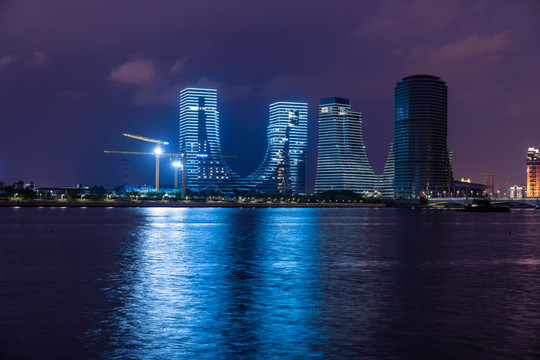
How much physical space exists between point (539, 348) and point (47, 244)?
59310 millimetres

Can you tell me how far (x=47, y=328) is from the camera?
22547mm

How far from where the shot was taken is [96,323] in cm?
2350

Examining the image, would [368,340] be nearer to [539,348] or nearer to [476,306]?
[539,348]

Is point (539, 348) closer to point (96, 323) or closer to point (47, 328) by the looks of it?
point (96, 323)

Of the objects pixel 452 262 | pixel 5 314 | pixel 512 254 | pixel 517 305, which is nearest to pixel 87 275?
pixel 5 314

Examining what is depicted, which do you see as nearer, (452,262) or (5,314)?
(5,314)

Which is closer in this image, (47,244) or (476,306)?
(476,306)

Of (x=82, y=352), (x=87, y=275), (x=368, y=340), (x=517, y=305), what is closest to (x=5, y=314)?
(x=82, y=352)

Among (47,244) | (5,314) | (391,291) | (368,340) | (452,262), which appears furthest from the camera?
(47,244)

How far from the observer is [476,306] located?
92.7 ft

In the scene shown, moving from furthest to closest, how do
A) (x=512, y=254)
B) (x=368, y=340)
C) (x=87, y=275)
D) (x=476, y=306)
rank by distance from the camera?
(x=512, y=254) → (x=87, y=275) → (x=476, y=306) → (x=368, y=340)

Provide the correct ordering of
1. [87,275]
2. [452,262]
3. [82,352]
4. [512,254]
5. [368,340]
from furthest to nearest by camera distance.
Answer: [512,254], [452,262], [87,275], [368,340], [82,352]

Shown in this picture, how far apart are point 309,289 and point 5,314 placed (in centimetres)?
1733

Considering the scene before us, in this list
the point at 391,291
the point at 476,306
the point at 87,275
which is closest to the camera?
the point at 476,306
